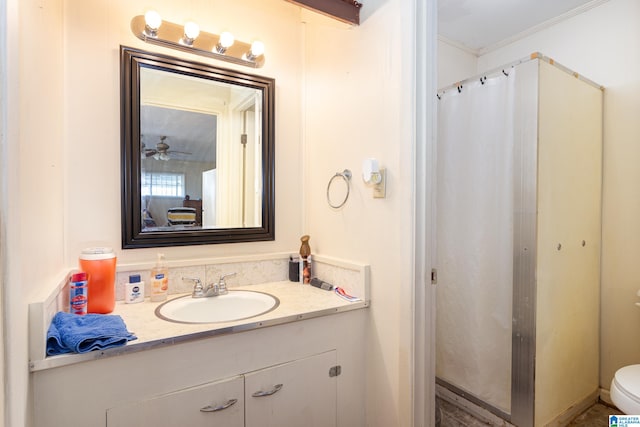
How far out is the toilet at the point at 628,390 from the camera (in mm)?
1282

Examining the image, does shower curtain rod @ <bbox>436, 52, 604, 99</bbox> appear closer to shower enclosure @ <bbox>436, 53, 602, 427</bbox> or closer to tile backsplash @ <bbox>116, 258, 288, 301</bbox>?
shower enclosure @ <bbox>436, 53, 602, 427</bbox>

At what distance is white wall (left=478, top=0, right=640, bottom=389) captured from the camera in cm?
185

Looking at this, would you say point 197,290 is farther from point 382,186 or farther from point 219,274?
point 382,186

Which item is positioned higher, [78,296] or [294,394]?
[78,296]

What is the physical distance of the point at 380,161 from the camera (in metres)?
1.40

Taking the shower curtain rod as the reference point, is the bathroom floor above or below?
below

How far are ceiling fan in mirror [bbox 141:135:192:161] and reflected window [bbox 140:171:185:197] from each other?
0.08 meters

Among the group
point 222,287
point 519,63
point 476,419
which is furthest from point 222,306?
point 519,63

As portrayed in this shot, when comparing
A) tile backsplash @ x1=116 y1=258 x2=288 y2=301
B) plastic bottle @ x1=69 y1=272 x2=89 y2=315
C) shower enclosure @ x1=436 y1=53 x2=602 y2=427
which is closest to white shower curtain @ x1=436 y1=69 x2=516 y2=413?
shower enclosure @ x1=436 y1=53 x2=602 y2=427

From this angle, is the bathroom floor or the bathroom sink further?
the bathroom floor

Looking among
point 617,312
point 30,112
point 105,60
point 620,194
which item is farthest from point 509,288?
point 105,60

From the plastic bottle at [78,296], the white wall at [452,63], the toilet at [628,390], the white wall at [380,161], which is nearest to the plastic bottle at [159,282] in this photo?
the plastic bottle at [78,296]

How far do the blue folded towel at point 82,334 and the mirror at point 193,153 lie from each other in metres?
0.45

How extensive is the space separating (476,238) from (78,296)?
1.89 m
